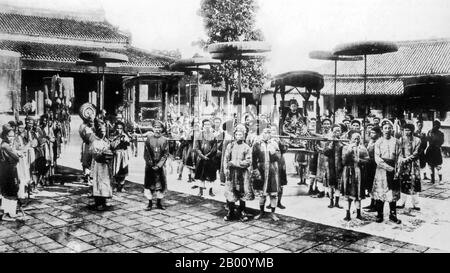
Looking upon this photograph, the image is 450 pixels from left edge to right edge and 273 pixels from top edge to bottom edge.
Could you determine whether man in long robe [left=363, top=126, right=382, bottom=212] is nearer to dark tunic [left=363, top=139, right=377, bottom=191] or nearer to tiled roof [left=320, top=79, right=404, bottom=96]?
dark tunic [left=363, top=139, right=377, bottom=191]

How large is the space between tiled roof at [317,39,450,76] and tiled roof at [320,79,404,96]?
0.39m

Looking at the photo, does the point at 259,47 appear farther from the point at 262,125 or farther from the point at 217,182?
the point at 217,182

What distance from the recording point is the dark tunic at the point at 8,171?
5.85m

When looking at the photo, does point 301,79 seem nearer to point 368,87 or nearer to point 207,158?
point 207,158

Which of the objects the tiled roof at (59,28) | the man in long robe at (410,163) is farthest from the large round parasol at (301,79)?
the tiled roof at (59,28)

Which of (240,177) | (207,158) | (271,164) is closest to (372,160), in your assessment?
(271,164)

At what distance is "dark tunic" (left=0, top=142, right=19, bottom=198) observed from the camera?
5.85 m

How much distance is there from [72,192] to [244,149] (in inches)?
165

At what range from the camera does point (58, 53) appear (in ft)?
57.2

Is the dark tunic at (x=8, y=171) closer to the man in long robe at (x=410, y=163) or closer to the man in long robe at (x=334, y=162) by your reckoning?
the man in long robe at (x=334, y=162)

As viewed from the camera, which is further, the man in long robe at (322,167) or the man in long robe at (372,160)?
the man in long robe at (322,167)

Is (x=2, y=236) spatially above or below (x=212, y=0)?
below

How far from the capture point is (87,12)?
19953 millimetres
